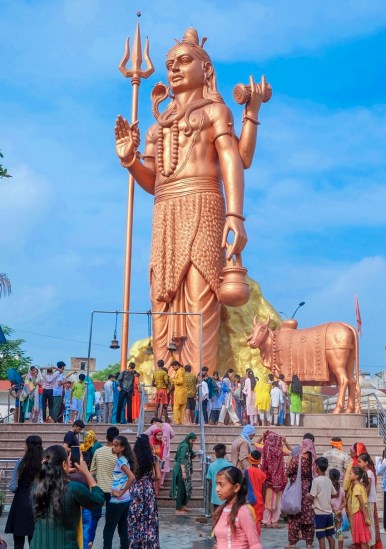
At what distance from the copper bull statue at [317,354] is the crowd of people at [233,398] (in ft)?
2.84

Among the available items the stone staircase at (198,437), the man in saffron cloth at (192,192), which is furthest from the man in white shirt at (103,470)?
the man in saffron cloth at (192,192)

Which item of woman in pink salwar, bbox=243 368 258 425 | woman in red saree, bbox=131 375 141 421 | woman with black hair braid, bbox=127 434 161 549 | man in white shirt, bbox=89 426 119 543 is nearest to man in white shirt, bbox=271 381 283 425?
woman in pink salwar, bbox=243 368 258 425

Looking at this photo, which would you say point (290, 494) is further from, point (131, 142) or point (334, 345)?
point (131, 142)

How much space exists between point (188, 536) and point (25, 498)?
2998 mm

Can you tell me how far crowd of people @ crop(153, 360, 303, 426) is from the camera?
13109mm

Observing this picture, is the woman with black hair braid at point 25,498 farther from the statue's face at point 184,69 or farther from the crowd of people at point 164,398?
the statue's face at point 184,69

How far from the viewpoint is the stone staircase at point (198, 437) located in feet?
35.2

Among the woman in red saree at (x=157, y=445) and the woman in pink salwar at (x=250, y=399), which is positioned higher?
the woman in pink salwar at (x=250, y=399)

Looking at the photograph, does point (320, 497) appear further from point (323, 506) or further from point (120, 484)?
point (120, 484)

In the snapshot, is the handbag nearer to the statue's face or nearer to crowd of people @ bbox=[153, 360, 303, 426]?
crowd of people @ bbox=[153, 360, 303, 426]

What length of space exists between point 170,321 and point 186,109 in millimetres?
4543

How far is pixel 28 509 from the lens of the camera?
6.01 metres

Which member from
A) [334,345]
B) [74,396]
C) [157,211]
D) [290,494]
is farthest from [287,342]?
[290,494]

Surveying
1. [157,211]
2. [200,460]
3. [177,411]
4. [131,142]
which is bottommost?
[200,460]
